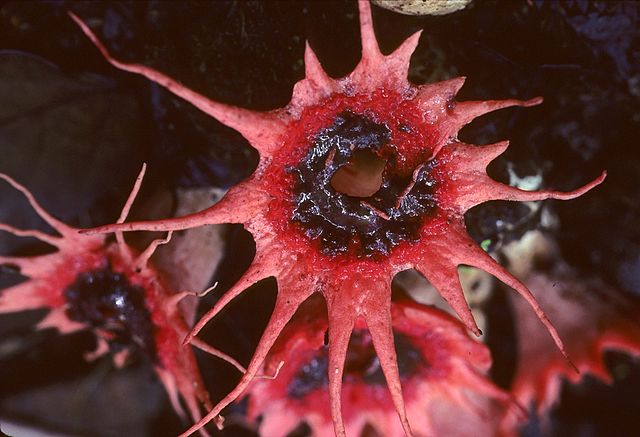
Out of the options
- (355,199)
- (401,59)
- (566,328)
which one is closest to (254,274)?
(355,199)

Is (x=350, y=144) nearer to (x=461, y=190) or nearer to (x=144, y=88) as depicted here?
(x=461, y=190)

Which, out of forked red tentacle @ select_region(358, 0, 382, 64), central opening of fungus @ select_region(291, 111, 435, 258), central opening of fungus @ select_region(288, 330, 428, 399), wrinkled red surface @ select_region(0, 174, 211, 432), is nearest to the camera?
forked red tentacle @ select_region(358, 0, 382, 64)

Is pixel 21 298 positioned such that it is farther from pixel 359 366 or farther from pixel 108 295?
pixel 359 366

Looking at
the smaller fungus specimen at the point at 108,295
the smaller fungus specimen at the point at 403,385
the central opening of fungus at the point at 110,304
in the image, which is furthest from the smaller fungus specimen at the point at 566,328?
the central opening of fungus at the point at 110,304

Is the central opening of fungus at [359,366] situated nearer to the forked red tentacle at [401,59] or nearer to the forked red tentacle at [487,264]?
the forked red tentacle at [487,264]

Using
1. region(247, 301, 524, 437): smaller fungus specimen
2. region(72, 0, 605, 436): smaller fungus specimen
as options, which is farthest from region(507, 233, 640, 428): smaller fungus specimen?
region(72, 0, 605, 436): smaller fungus specimen

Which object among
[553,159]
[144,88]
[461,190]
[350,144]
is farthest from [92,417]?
[553,159]

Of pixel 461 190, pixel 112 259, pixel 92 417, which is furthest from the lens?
pixel 92 417

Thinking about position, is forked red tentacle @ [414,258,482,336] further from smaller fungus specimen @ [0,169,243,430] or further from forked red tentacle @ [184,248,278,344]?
smaller fungus specimen @ [0,169,243,430]
